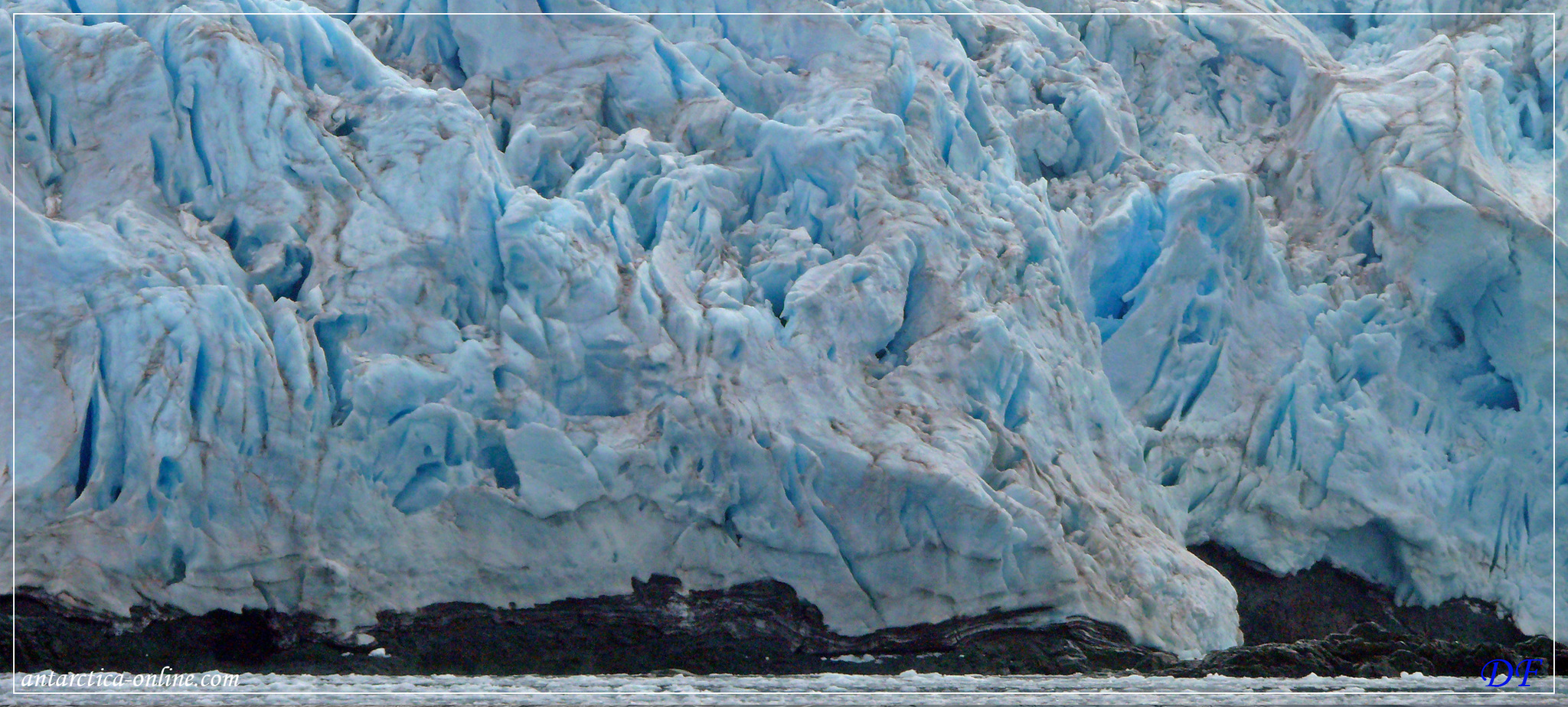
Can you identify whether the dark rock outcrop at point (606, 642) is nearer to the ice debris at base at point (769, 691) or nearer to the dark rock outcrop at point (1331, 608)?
the ice debris at base at point (769, 691)

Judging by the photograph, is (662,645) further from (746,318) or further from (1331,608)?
(1331,608)

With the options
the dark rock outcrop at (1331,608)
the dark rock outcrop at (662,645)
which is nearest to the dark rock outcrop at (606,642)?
the dark rock outcrop at (662,645)

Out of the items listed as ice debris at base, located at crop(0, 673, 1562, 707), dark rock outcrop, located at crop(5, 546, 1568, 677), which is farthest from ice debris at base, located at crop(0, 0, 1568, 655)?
ice debris at base, located at crop(0, 673, 1562, 707)

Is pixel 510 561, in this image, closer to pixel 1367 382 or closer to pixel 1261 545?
pixel 1261 545

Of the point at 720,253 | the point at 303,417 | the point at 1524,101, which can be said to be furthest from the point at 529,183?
the point at 1524,101

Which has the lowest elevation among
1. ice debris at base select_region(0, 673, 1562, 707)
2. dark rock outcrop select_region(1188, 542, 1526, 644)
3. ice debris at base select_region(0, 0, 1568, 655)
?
dark rock outcrop select_region(1188, 542, 1526, 644)

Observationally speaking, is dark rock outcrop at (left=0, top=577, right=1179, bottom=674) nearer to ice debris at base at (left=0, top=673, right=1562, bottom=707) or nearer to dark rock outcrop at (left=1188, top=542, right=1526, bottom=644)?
ice debris at base at (left=0, top=673, right=1562, bottom=707)

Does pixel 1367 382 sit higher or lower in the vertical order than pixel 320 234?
lower

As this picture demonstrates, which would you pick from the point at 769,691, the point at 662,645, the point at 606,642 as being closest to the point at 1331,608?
the point at 769,691
